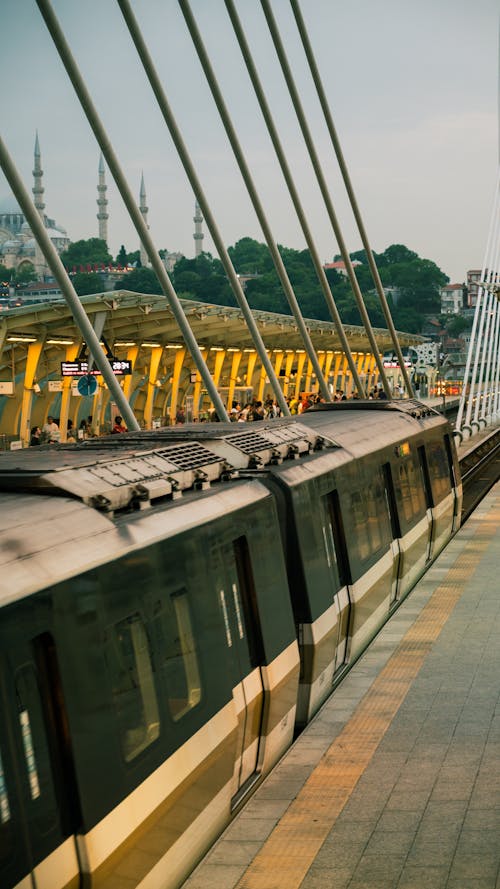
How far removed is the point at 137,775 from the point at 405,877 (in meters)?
1.90

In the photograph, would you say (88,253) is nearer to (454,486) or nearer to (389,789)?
(454,486)

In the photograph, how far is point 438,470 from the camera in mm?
21266

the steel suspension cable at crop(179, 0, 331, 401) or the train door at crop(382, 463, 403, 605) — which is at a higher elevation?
the steel suspension cable at crop(179, 0, 331, 401)

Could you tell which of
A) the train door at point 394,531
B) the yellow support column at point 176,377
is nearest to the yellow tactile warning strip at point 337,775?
the train door at point 394,531

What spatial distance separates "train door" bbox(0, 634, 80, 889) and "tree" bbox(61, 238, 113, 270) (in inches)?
6190

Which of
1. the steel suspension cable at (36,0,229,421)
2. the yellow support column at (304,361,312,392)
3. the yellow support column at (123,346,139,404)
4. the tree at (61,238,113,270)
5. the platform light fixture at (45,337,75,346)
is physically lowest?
the yellow support column at (304,361,312,392)

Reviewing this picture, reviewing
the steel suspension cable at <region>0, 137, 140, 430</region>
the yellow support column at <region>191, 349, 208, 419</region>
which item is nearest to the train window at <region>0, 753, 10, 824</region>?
the steel suspension cable at <region>0, 137, 140, 430</region>

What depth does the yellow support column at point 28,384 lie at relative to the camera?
3167cm

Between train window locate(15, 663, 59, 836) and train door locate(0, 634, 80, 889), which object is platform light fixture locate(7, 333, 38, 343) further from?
train window locate(15, 663, 59, 836)

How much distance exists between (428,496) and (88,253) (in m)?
155

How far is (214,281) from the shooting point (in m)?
106

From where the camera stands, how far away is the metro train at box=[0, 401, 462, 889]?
18.1 ft

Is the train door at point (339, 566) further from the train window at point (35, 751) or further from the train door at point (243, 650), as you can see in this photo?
the train window at point (35, 751)

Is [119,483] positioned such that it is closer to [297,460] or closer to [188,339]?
[297,460]
